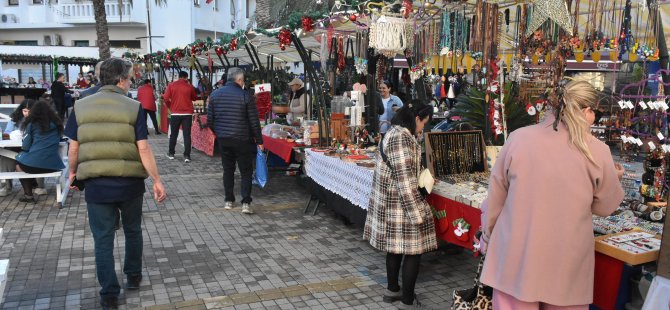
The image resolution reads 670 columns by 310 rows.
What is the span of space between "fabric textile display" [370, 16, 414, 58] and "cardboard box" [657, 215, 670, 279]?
343 centimetres

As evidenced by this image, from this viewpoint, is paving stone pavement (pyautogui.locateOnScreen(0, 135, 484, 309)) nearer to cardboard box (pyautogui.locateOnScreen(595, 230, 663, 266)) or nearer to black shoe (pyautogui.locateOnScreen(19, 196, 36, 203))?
black shoe (pyautogui.locateOnScreen(19, 196, 36, 203))

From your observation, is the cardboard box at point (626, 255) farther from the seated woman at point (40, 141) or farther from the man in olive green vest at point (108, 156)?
the seated woman at point (40, 141)

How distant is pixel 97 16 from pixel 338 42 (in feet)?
44.9

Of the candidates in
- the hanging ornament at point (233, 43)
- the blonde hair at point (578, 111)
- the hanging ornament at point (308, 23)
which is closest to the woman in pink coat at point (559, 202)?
the blonde hair at point (578, 111)

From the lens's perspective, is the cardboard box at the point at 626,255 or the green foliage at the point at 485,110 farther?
the green foliage at the point at 485,110

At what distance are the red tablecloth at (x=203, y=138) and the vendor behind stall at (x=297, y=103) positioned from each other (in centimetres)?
191

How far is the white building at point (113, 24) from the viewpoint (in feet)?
87.2

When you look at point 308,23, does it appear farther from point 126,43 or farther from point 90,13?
point 90,13

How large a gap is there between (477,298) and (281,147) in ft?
17.1

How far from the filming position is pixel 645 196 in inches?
139

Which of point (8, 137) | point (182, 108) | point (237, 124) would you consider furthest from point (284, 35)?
point (182, 108)

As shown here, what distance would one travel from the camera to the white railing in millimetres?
28102

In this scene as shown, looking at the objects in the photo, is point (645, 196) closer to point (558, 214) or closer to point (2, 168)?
point (558, 214)

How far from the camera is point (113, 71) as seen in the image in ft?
12.3
